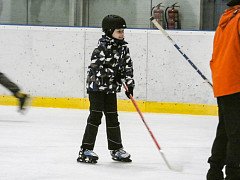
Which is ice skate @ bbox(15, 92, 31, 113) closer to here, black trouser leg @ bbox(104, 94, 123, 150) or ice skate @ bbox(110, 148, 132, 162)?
black trouser leg @ bbox(104, 94, 123, 150)

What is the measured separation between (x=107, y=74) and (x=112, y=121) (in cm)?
38

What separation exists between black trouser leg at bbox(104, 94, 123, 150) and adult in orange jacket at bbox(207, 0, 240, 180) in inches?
62.3

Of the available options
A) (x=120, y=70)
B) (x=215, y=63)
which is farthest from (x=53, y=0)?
(x=215, y=63)

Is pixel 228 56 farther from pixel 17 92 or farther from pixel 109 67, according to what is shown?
pixel 17 92

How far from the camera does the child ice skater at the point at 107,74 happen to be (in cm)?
530

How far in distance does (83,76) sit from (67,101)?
377 millimetres

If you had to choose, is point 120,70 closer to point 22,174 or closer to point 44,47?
point 22,174

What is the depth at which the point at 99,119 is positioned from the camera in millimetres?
5410

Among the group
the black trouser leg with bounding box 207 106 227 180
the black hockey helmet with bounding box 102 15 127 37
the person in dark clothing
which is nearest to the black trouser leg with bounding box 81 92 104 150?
the black hockey helmet with bounding box 102 15 127 37

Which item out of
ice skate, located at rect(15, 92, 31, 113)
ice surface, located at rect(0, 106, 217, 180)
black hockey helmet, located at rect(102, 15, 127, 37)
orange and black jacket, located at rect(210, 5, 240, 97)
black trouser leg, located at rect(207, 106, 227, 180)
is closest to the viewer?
orange and black jacket, located at rect(210, 5, 240, 97)

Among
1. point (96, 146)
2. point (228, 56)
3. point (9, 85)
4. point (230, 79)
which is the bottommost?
point (96, 146)

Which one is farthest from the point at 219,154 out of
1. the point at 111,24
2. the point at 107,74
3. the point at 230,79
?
the point at 111,24

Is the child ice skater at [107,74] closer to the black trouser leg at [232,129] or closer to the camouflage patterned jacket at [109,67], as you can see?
the camouflage patterned jacket at [109,67]

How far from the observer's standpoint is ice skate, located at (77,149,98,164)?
533 centimetres
